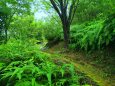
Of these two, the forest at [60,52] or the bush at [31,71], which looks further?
the forest at [60,52]

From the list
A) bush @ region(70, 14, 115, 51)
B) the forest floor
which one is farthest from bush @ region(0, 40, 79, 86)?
bush @ region(70, 14, 115, 51)

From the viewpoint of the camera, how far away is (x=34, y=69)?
173 inches

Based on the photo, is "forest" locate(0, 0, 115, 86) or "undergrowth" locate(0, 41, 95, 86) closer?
"undergrowth" locate(0, 41, 95, 86)

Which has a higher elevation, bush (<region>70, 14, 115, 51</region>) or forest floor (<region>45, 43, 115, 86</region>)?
bush (<region>70, 14, 115, 51</region>)

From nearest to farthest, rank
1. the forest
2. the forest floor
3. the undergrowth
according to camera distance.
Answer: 1. the undergrowth
2. the forest
3. the forest floor

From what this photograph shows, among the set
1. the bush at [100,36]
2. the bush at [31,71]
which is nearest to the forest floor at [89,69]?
the bush at [100,36]

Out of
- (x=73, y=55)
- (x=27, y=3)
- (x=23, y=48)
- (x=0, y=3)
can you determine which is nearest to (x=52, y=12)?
(x=27, y=3)

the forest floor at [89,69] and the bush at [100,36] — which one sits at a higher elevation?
the bush at [100,36]

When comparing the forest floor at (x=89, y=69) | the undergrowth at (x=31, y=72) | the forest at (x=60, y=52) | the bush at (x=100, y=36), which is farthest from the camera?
the bush at (x=100, y=36)

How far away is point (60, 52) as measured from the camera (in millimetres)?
11297

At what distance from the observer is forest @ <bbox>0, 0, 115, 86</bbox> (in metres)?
4.48

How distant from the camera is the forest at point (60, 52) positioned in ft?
14.7

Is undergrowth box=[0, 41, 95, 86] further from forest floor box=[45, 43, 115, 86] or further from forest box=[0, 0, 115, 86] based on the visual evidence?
forest floor box=[45, 43, 115, 86]

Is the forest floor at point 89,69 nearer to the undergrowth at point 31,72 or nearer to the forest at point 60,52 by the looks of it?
the forest at point 60,52
